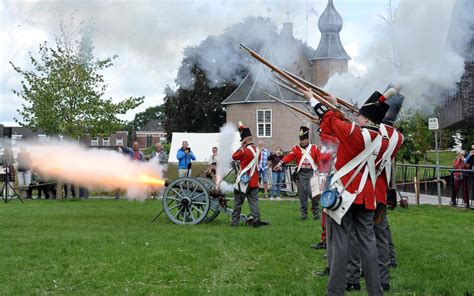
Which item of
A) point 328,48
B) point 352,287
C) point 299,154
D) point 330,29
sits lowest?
point 352,287

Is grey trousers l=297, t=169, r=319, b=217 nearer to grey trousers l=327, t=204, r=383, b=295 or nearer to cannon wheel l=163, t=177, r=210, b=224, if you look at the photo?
cannon wheel l=163, t=177, r=210, b=224

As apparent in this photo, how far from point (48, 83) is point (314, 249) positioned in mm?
15344

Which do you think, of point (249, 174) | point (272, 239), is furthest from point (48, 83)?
point (272, 239)

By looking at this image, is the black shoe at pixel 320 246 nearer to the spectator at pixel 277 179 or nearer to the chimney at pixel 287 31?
the chimney at pixel 287 31

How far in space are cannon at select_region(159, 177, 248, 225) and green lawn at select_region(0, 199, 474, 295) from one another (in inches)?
13.2

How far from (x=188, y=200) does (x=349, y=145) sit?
7.52m

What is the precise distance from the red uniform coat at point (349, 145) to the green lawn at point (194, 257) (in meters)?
1.34

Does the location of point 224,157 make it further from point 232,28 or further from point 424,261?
point 424,261

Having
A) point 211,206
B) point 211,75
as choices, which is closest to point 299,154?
point 211,206

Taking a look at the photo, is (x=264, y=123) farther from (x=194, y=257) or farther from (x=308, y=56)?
(x=194, y=257)

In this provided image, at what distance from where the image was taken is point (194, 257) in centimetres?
997

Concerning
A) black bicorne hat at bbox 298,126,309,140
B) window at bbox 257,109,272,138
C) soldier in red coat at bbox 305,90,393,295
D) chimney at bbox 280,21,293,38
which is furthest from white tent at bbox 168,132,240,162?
soldier in red coat at bbox 305,90,393,295

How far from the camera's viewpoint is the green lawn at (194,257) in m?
8.12

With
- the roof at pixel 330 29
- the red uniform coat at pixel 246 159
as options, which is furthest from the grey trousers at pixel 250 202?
the roof at pixel 330 29
